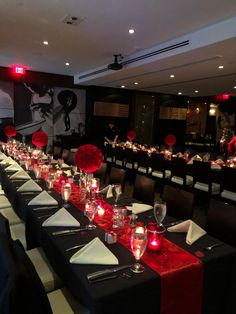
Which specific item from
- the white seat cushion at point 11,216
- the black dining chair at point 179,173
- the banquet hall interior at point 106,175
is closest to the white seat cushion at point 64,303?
the banquet hall interior at point 106,175

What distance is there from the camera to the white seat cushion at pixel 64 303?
139 cm

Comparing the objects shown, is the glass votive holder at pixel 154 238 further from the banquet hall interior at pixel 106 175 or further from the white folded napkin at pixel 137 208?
the white folded napkin at pixel 137 208

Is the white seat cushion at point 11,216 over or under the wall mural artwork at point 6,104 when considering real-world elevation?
under

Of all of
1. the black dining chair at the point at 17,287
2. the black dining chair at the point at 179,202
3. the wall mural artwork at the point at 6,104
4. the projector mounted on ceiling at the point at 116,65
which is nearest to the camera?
the black dining chair at the point at 17,287

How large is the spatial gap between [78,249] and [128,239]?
0.32 metres

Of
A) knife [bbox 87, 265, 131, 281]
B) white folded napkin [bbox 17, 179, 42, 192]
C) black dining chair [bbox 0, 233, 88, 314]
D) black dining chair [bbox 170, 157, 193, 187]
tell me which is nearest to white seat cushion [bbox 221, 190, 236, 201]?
black dining chair [bbox 170, 157, 193, 187]

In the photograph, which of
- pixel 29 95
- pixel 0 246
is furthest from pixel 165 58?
pixel 29 95

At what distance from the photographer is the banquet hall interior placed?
4.23ft

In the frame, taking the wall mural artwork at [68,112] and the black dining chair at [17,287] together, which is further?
the wall mural artwork at [68,112]

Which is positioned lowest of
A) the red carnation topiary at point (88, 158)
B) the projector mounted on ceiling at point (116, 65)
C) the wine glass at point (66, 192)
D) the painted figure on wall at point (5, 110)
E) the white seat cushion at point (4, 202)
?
the white seat cushion at point (4, 202)

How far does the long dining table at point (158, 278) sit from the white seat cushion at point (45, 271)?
16 cm

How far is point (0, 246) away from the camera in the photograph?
4.13 feet

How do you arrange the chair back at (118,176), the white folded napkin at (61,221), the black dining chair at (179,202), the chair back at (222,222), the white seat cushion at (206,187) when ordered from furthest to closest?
1. the white seat cushion at (206,187)
2. the chair back at (118,176)
3. the black dining chair at (179,202)
4. the chair back at (222,222)
5. the white folded napkin at (61,221)

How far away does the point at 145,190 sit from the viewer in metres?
2.94
